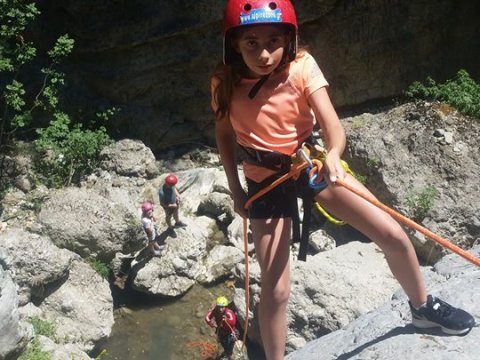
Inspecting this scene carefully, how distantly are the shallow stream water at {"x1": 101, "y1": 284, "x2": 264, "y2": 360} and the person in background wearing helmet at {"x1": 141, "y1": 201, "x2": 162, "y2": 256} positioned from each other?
21.3 inches

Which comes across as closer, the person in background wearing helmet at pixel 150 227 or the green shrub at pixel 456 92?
the person in background wearing helmet at pixel 150 227

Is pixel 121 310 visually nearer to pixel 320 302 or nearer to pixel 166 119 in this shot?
pixel 320 302

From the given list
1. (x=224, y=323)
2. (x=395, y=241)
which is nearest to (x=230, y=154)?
(x=395, y=241)

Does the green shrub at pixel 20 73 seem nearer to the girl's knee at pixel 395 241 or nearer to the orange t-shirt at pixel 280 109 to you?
the orange t-shirt at pixel 280 109

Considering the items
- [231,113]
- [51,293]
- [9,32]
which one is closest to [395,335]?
[231,113]

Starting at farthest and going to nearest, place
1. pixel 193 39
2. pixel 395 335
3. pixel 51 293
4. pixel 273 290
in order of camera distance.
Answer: pixel 193 39
pixel 51 293
pixel 395 335
pixel 273 290

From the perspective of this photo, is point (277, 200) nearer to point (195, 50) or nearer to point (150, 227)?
point (150, 227)

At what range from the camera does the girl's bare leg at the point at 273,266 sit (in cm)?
245

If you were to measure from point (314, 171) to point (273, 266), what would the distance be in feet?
1.58

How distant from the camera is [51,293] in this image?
5.50 m

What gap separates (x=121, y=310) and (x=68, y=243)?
90 cm

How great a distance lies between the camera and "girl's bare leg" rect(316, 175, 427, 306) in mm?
2283

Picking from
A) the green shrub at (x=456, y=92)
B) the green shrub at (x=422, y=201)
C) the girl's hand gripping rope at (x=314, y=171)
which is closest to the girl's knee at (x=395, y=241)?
the girl's hand gripping rope at (x=314, y=171)

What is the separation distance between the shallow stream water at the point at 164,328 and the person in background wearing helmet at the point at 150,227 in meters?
0.54
